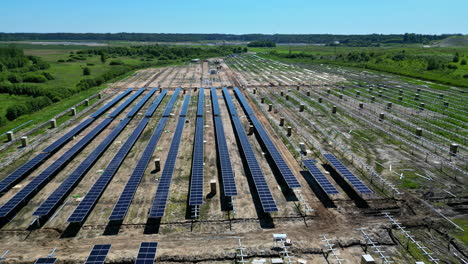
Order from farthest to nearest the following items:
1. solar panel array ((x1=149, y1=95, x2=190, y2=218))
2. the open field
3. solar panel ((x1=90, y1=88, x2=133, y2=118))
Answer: solar panel ((x1=90, y1=88, x2=133, y2=118))
solar panel array ((x1=149, y1=95, x2=190, y2=218))
the open field

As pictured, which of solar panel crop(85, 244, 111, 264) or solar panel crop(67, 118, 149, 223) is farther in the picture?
solar panel crop(67, 118, 149, 223)

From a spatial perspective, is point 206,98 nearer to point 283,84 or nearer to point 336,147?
point 283,84

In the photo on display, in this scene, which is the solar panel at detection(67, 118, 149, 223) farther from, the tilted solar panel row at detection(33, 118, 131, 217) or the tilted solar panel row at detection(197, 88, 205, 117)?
the tilted solar panel row at detection(197, 88, 205, 117)

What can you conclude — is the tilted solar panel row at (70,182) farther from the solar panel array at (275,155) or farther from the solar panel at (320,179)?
the solar panel at (320,179)

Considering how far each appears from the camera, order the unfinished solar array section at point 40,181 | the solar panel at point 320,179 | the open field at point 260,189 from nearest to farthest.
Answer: the open field at point 260,189 < the unfinished solar array section at point 40,181 < the solar panel at point 320,179

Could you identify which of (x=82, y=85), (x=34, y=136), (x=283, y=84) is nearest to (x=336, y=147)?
(x=34, y=136)

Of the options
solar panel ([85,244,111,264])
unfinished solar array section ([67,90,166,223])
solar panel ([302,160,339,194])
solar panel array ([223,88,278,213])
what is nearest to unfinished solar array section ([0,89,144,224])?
unfinished solar array section ([67,90,166,223])

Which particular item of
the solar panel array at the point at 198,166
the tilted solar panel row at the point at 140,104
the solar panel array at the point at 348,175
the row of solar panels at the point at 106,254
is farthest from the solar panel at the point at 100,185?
the solar panel array at the point at 348,175
